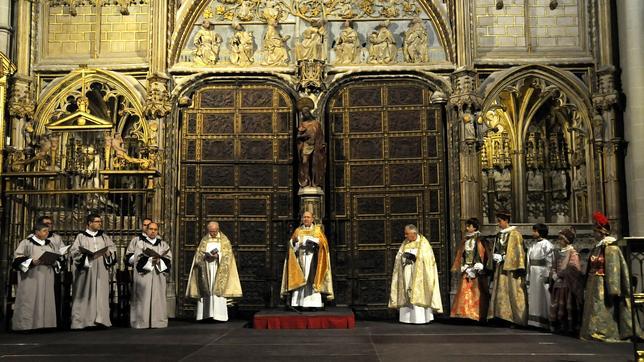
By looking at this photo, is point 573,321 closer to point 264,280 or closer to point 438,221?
point 438,221

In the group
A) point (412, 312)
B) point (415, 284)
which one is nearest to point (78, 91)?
point (415, 284)

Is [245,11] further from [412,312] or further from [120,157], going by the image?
[412,312]

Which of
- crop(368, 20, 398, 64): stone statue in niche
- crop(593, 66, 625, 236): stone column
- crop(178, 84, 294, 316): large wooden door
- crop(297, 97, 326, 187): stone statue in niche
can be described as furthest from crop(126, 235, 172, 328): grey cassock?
crop(593, 66, 625, 236): stone column

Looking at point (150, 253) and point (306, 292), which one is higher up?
point (150, 253)

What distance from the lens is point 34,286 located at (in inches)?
436

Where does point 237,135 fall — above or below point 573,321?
above

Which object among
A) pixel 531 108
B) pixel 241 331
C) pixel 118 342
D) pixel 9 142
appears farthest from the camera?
pixel 531 108

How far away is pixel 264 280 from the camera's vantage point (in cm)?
1405

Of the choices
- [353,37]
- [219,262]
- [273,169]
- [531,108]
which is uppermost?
[353,37]

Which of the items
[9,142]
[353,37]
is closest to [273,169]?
[353,37]

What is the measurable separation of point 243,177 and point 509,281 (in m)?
5.73

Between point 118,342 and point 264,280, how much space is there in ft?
15.3

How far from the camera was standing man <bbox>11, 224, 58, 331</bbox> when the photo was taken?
11.0m

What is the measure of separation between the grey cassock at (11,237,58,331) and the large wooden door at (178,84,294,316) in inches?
124
